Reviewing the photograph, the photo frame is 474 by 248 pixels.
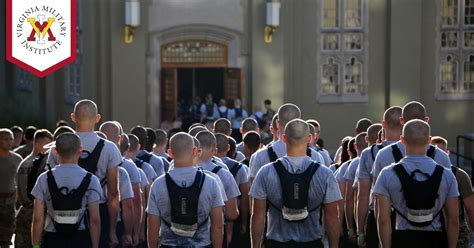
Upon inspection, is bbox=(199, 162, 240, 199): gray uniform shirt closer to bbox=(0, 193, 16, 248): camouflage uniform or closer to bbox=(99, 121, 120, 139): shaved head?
bbox=(99, 121, 120, 139): shaved head

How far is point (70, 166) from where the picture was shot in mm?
7711

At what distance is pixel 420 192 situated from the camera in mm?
7160

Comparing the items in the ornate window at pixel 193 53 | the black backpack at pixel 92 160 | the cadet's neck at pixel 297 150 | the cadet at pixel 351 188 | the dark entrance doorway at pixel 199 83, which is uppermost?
the ornate window at pixel 193 53

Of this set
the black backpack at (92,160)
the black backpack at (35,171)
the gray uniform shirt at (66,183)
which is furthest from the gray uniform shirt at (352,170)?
the black backpack at (35,171)

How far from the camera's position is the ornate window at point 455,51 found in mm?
23703

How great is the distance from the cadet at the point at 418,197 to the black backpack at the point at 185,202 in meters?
1.33

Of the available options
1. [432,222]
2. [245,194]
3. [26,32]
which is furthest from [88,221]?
[26,32]

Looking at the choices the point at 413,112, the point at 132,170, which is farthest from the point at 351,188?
the point at 132,170

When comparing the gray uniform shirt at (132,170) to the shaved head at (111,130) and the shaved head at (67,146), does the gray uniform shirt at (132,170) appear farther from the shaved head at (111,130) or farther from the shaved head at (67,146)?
the shaved head at (67,146)

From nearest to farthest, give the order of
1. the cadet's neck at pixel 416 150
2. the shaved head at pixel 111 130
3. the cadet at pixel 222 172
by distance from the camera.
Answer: the cadet's neck at pixel 416 150 < the cadet at pixel 222 172 < the shaved head at pixel 111 130

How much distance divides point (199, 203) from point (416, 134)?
1.67m

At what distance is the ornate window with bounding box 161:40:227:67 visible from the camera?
76.0 feet

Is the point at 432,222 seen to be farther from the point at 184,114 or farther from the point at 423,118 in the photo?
the point at 184,114

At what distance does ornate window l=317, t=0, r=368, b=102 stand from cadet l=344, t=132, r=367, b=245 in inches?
535
